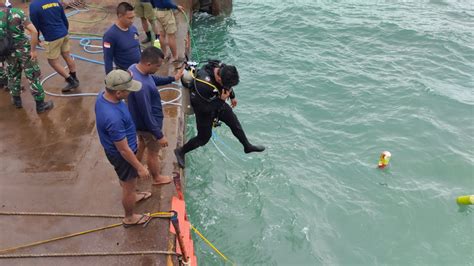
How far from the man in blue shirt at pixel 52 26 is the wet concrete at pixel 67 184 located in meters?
0.78

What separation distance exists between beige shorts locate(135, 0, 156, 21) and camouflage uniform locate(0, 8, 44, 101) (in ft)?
8.04

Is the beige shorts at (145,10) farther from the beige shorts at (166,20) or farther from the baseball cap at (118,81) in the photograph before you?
the baseball cap at (118,81)

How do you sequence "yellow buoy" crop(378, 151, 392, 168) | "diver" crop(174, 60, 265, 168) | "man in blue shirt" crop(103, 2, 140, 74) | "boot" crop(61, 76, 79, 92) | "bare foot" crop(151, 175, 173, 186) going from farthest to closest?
"yellow buoy" crop(378, 151, 392, 168), "boot" crop(61, 76, 79, 92), "man in blue shirt" crop(103, 2, 140, 74), "bare foot" crop(151, 175, 173, 186), "diver" crop(174, 60, 265, 168)

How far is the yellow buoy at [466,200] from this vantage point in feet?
21.5

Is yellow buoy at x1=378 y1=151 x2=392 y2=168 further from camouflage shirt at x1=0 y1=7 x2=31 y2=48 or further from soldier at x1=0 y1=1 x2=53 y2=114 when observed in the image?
camouflage shirt at x1=0 y1=7 x2=31 y2=48

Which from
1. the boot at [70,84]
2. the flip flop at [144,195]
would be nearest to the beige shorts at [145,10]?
the boot at [70,84]

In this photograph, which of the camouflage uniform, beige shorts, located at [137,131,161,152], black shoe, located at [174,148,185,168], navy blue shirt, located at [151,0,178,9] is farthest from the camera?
navy blue shirt, located at [151,0,178,9]

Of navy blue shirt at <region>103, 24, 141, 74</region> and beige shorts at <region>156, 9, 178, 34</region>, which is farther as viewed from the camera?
beige shorts at <region>156, 9, 178, 34</region>

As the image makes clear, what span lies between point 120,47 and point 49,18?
5.48 feet

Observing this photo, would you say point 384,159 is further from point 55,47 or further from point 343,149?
point 55,47

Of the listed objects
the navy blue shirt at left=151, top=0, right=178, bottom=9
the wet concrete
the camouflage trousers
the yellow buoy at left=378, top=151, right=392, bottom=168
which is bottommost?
the yellow buoy at left=378, top=151, right=392, bottom=168

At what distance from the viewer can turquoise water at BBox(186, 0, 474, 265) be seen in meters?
6.05

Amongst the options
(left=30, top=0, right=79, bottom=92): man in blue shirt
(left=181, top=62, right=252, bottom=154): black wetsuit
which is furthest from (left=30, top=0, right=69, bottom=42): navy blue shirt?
(left=181, top=62, right=252, bottom=154): black wetsuit

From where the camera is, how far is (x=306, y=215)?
6.50 meters
